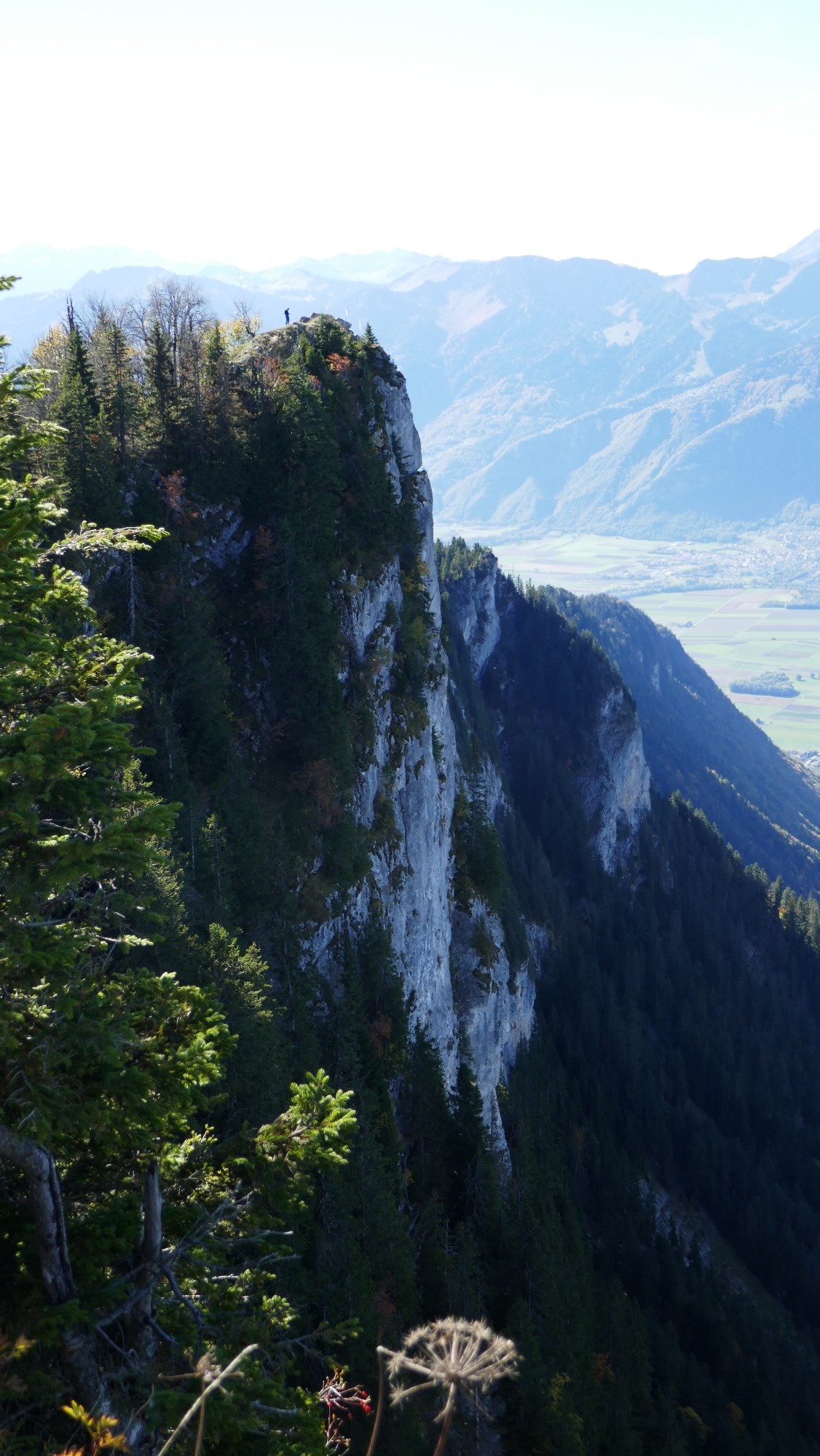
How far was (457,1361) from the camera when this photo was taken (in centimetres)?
656

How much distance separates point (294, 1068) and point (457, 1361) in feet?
82.8

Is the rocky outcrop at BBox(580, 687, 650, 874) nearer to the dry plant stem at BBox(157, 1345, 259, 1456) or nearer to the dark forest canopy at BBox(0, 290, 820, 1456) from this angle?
the dark forest canopy at BBox(0, 290, 820, 1456)

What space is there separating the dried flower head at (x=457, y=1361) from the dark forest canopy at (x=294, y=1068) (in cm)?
256

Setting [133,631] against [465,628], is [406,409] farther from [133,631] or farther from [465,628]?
[465,628]

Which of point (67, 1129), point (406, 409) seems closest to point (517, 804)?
point (406, 409)

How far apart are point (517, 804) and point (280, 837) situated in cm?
10089

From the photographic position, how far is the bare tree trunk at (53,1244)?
9.41 meters

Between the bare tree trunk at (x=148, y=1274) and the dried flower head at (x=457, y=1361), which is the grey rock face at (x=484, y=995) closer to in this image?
the bare tree trunk at (x=148, y=1274)

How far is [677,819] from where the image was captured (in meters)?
162

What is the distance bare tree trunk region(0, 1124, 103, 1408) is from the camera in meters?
9.41

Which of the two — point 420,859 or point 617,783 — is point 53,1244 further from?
point 617,783

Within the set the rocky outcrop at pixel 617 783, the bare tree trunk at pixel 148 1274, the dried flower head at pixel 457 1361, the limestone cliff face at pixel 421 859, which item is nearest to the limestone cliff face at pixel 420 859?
the limestone cliff face at pixel 421 859

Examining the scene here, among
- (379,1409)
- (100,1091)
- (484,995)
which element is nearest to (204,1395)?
(379,1409)

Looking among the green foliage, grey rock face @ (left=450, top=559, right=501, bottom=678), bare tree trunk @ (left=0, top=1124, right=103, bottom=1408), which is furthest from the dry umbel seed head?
grey rock face @ (left=450, top=559, right=501, bottom=678)
